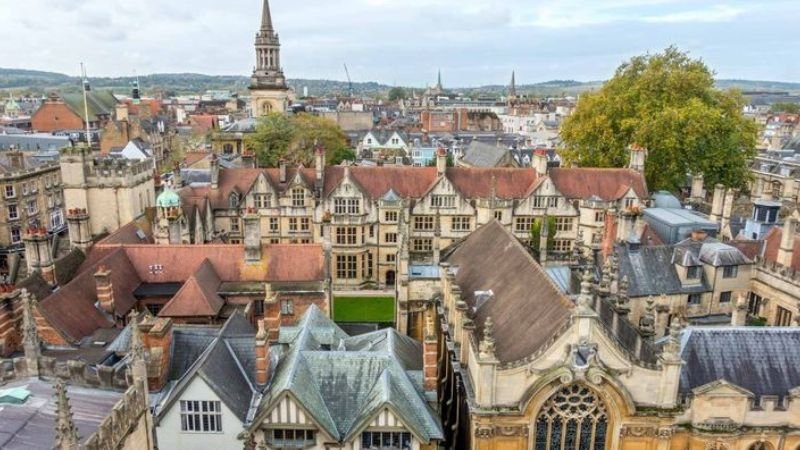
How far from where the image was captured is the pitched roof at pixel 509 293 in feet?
64.7

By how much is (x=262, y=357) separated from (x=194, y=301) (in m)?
10.5

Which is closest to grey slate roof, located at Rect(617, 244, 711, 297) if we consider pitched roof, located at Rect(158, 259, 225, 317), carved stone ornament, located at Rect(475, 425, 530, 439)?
carved stone ornament, located at Rect(475, 425, 530, 439)

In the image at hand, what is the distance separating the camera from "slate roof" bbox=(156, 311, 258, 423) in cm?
1927

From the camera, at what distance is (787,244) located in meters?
32.9

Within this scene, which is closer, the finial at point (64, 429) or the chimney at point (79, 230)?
the finial at point (64, 429)

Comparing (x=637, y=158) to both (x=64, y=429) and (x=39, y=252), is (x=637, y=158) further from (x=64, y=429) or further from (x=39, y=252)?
(x=64, y=429)

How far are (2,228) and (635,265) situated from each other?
59.3m

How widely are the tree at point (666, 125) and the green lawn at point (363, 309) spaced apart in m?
29.5

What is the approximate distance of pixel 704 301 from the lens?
34.4m

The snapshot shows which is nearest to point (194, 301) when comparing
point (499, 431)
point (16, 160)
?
point (499, 431)

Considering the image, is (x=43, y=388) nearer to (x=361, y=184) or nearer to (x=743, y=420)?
(x=743, y=420)

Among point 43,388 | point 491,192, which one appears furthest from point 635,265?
point 43,388

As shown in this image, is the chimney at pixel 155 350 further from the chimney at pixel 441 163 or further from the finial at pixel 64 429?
the chimney at pixel 441 163

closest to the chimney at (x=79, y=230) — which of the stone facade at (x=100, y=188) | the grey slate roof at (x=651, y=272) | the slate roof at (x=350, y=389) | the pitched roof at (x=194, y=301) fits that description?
the stone facade at (x=100, y=188)
